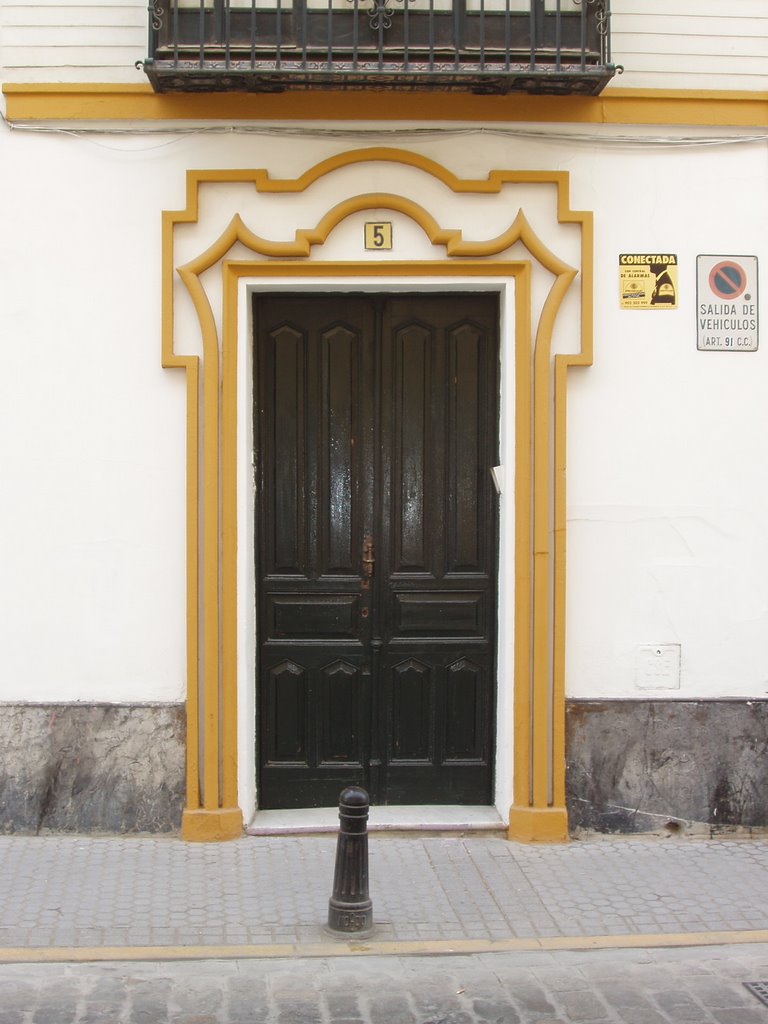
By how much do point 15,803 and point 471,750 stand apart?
267cm

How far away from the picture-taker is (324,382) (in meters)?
7.09

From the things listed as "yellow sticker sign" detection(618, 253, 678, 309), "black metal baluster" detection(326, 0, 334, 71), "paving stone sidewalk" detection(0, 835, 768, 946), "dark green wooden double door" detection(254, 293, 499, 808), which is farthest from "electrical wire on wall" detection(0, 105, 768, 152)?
"paving stone sidewalk" detection(0, 835, 768, 946)

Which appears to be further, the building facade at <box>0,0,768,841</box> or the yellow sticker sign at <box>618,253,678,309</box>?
the yellow sticker sign at <box>618,253,678,309</box>

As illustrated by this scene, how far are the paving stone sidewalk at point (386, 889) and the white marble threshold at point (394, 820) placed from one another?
0.07 meters

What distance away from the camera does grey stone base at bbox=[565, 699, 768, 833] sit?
693cm

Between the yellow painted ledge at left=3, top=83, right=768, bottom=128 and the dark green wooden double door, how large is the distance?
104 cm

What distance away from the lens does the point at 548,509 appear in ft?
22.5

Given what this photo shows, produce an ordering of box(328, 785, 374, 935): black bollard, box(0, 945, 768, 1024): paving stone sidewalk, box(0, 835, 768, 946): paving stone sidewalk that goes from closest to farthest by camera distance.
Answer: box(0, 945, 768, 1024): paving stone sidewalk
box(328, 785, 374, 935): black bollard
box(0, 835, 768, 946): paving stone sidewalk

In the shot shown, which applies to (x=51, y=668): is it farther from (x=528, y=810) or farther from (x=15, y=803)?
(x=528, y=810)

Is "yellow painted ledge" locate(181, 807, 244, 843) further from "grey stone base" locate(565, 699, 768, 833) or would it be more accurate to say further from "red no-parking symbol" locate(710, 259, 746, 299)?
"red no-parking symbol" locate(710, 259, 746, 299)

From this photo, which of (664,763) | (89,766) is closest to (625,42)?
(664,763)

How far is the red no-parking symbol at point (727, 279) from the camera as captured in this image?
6.94m

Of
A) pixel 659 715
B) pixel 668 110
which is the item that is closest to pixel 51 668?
pixel 659 715

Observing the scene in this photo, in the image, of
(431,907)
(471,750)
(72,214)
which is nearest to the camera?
(431,907)
